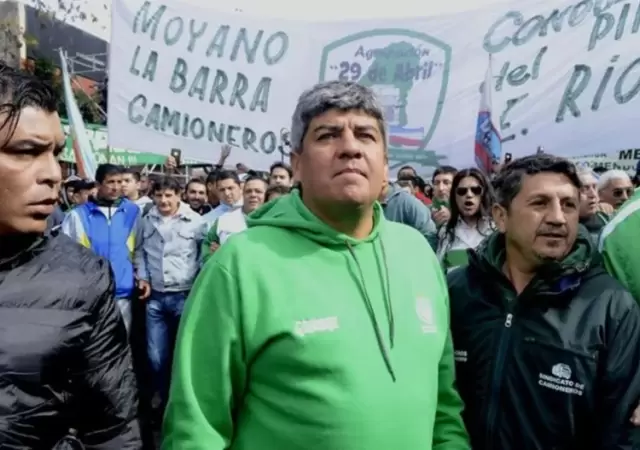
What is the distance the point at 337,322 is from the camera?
5.69 ft

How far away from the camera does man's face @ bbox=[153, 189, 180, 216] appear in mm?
5723

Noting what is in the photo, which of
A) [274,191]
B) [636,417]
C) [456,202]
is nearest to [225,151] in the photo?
[274,191]

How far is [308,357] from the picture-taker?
1.69 metres

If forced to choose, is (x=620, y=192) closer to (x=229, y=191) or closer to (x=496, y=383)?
(x=229, y=191)

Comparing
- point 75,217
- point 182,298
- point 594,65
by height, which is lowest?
point 182,298

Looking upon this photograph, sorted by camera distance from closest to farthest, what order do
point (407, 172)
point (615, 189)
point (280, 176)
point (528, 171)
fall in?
point (528, 171)
point (615, 189)
point (280, 176)
point (407, 172)

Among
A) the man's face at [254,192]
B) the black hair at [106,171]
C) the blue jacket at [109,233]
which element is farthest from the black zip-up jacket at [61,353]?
the black hair at [106,171]

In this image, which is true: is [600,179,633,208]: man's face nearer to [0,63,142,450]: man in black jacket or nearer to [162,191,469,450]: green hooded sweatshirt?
[162,191,469,450]: green hooded sweatshirt

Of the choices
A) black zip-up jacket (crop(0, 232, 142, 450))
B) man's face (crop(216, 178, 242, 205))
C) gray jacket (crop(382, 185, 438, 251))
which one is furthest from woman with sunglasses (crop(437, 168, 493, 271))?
black zip-up jacket (crop(0, 232, 142, 450))

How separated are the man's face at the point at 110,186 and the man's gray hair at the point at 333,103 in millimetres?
3920

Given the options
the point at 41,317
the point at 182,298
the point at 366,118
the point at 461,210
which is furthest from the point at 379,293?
the point at 182,298

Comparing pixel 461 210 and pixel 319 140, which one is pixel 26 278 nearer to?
pixel 319 140

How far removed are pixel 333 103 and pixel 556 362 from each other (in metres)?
0.90

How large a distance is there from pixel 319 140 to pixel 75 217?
4.11 metres
